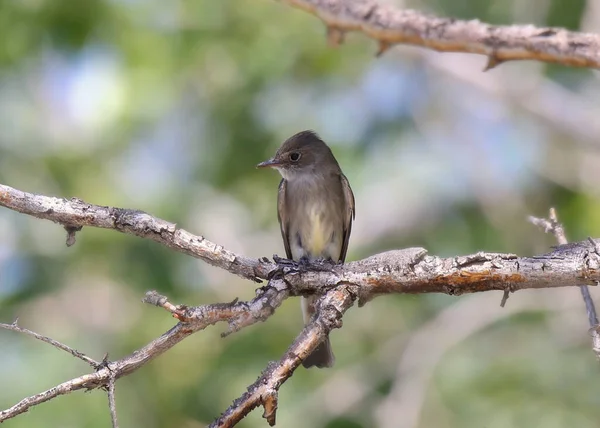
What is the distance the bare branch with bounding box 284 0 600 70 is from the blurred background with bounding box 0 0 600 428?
Result: 8.89 feet

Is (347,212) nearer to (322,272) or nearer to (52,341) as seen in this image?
(322,272)

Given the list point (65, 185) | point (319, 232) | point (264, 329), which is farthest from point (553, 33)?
point (65, 185)

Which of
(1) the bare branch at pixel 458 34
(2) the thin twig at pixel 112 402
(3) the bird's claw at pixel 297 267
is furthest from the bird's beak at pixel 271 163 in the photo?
(2) the thin twig at pixel 112 402

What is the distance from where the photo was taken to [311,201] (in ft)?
18.6

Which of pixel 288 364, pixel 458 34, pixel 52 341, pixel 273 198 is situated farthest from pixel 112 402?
pixel 273 198

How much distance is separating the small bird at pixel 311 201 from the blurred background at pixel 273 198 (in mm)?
1087

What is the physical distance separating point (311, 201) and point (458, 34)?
178 cm

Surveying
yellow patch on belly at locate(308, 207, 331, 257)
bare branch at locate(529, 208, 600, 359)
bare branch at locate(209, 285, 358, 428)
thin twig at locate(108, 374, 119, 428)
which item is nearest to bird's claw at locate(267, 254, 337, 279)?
bare branch at locate(209, 285, 358, 428)

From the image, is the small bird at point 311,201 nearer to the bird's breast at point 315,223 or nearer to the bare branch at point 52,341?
the bird's breast at point 315,223

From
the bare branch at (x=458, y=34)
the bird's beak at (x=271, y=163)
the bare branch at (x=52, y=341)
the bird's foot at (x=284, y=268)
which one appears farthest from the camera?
the bird's beak at (x=271, y=163)

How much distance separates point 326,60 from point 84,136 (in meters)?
2.28

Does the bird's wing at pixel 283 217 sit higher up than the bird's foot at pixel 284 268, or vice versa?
the bird's wing at pixel 283 217

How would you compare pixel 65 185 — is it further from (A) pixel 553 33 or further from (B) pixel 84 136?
(A) pixel 553 33

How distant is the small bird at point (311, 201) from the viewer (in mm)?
5660
